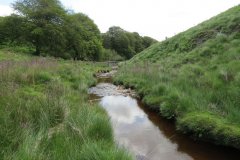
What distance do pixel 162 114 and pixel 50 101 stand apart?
392 cm

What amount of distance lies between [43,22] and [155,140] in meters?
33.9

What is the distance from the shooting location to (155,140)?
652 centimetres

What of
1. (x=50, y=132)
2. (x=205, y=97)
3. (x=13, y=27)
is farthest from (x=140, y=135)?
(x=13, y=27)

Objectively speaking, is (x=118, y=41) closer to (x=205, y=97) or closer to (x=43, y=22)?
(x=43, y=22)

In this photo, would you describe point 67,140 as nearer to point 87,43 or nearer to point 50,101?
point 50,101

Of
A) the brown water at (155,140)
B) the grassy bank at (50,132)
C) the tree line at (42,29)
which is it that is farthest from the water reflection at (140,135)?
the tree line at (42,29)

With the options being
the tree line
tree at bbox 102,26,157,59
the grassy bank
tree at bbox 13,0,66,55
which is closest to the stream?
the grassy bank

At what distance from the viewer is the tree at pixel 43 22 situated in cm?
3645

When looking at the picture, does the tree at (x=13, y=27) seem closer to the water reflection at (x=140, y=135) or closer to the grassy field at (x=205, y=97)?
the grassy field at (x=205, y=97)

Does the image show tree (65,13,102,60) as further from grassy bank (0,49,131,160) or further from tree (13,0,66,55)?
grassy bank (0,49,131,160)

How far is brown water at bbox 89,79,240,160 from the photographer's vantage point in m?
5.56

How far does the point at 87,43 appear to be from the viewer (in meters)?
49.9

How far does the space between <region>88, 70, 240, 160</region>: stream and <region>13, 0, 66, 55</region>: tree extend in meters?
29.9

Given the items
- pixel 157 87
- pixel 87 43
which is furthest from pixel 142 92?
pixel 87 43
